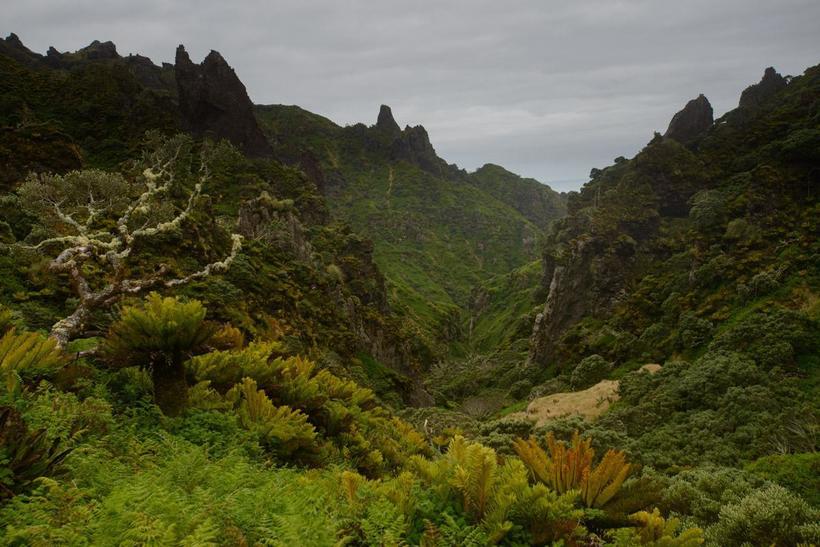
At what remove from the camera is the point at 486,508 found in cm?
415

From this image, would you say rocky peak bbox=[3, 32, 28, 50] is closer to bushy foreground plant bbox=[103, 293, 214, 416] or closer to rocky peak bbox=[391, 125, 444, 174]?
rocky peak bbox=[391, 125, 444, 174]

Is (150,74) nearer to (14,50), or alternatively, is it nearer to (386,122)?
(14,50)

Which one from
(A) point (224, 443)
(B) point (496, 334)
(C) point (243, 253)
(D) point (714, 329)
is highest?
(C) point (243, 253)

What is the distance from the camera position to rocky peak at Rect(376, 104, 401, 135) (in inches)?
6511

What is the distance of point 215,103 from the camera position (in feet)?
173

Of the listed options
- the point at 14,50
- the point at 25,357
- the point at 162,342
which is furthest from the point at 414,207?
the point at 25,357

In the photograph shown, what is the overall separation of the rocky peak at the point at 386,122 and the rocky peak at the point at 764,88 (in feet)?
382

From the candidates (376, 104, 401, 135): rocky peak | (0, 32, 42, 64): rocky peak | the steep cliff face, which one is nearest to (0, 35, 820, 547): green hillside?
the steep cliff face

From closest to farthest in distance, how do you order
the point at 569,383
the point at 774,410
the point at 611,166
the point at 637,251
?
the point at 774,410 < the point at 569,383 < the point at 637,251 < the point at 611,166

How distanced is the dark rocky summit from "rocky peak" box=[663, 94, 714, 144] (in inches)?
2224

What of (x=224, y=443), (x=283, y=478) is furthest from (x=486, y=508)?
(x=224, y=443)

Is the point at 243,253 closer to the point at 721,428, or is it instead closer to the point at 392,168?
the point at 721,428

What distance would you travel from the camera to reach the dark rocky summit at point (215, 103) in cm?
5216

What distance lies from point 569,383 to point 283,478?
3366cm
